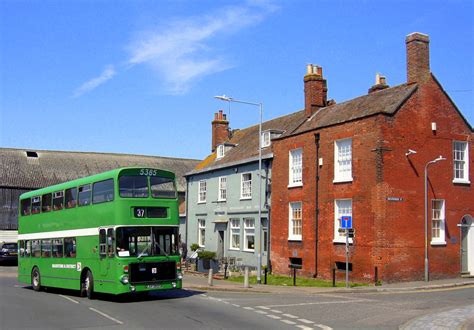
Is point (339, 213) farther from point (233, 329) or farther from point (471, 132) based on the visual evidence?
point (233, 329)

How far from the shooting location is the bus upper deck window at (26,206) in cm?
2503

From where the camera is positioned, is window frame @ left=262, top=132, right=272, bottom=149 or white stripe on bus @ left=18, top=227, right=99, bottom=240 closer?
white stripe on bus @ left=18, top=227, right=99, bottom=240

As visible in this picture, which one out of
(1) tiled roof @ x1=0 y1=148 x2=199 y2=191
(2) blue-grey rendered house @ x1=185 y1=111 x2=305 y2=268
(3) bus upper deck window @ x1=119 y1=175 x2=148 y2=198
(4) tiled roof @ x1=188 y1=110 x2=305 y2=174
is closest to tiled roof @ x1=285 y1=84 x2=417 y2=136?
(4) tiled roof @ x1=188 y1=110 x2=305 y2=174

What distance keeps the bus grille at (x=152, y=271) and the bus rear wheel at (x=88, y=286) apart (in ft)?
7.34

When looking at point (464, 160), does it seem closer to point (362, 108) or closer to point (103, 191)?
point (362, 108)

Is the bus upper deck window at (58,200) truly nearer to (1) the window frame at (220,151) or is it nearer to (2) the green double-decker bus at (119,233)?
(2) the green double-decker bus at (119,233)

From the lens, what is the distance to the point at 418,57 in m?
27.5

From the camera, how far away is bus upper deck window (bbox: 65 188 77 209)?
21.0 m

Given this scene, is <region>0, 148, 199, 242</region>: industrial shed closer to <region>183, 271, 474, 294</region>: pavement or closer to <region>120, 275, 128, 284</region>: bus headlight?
<region>183, 271, 474, 294</region>: pavement

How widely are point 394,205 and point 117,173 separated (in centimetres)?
1316

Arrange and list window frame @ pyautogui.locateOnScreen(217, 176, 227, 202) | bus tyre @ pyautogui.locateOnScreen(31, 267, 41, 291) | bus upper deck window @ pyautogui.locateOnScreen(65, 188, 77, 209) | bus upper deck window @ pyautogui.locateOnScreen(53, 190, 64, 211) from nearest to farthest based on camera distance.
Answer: bus upper deck window @ pyautogui.locateOnScreen(65, 188, 77, 209) < bus upper deck window @ pyautogui.locateOnScreen(53, 190, 64, 211) < bus tyre @ pyautogui.locateOnScreen(31, 267, 41, 291) < window frame @ pyautogui.locateOnScreen(217, 176, 227, 202)

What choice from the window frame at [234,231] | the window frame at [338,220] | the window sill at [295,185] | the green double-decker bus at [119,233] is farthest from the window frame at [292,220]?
the green double-decker bus at [119,233]

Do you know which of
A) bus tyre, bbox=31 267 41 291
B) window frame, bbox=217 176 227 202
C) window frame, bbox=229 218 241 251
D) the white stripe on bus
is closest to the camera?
the white stripe on bus

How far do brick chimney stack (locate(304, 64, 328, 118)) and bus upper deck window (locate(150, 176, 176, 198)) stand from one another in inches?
626
